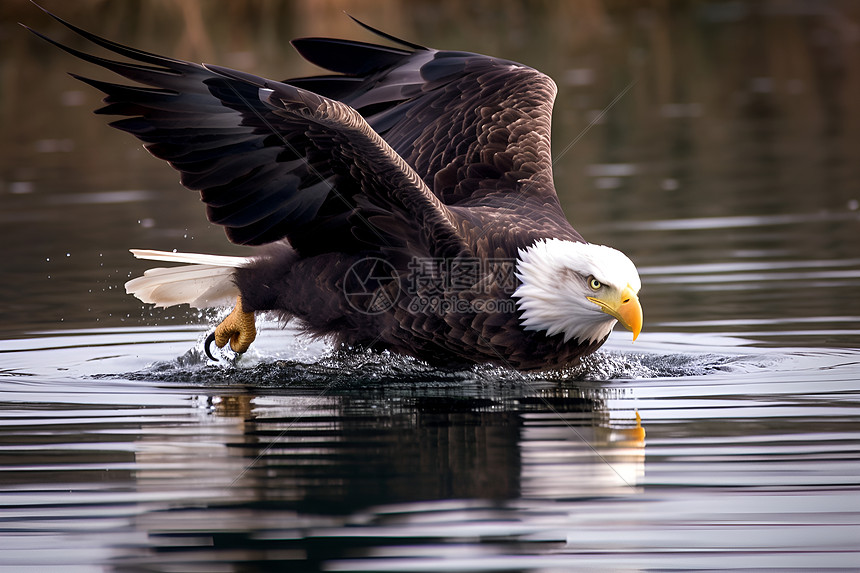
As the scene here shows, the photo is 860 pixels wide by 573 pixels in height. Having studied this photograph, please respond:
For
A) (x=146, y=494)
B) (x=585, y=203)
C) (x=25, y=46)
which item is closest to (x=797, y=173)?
(x=585, y=203)

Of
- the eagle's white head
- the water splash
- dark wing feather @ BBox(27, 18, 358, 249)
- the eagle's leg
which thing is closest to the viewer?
dark wing feather @ BBox(27, 18, 358, 249)

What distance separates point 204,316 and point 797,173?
17.9 feet

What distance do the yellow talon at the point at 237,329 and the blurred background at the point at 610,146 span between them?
76 cm

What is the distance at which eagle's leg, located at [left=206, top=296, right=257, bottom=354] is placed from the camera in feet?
21.2

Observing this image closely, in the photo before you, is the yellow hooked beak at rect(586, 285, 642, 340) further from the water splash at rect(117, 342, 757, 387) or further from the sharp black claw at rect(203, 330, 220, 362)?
the sharp black claw at rect(203, 330, 220, 362)

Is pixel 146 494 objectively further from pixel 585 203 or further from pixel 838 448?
Result: pixel 585 203

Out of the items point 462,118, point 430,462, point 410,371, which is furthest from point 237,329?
point 430,462

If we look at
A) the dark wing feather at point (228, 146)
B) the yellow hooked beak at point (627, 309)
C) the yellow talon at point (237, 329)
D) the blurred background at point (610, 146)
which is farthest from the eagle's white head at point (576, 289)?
the yellow talon at point (237, 329)

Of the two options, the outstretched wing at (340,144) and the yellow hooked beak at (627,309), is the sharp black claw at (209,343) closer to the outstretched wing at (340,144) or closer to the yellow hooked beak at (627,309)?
the outstretched wing at (340,144)

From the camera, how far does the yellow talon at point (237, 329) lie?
648cm

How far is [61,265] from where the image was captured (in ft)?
26.6

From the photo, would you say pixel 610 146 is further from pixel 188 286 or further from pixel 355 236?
pixel 355 236

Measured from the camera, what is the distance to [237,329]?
650 cm

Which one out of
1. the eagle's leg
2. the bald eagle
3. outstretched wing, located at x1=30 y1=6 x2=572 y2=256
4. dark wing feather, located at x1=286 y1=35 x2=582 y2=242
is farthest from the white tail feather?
dark wing feather, located at x1=286 y1=35 x2=582 y2=242
